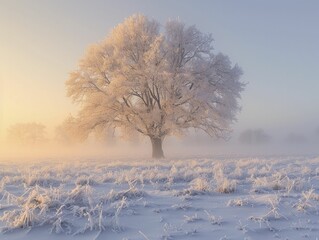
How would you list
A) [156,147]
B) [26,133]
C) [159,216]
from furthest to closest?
[26,133], [156,147], [159,216]

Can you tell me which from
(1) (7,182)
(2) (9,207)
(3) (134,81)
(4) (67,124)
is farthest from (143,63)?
(2) (9,207)

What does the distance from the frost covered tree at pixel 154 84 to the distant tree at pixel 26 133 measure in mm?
66909

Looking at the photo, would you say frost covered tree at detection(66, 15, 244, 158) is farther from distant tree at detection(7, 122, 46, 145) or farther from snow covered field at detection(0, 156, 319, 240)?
distant tree at detection(7, 122, 46, 145)

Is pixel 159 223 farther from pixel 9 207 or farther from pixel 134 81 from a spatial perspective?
pixel 134 81

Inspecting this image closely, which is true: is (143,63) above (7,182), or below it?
above

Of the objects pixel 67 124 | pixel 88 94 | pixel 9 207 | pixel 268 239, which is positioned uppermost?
pixel 88 94

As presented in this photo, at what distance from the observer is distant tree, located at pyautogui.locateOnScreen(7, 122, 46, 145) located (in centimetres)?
9112

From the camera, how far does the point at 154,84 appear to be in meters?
27.0

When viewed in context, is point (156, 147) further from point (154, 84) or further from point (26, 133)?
point (26, 133)

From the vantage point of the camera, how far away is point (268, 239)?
16.9 feet

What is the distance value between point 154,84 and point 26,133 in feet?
235

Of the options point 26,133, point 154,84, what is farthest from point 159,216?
point 26,133

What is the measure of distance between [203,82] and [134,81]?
4.54m

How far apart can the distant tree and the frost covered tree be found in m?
66.9
